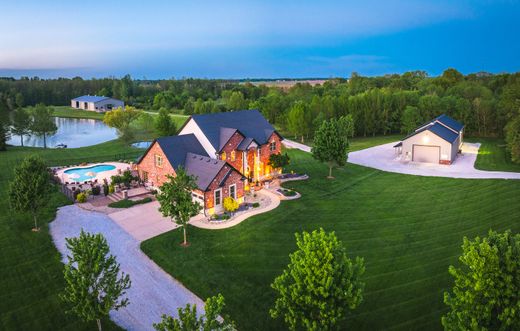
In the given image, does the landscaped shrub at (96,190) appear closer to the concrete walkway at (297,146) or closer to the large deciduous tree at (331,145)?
the large deciduous tree at (331,145)

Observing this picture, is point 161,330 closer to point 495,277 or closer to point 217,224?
point 495,277

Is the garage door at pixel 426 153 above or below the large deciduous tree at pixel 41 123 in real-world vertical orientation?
below

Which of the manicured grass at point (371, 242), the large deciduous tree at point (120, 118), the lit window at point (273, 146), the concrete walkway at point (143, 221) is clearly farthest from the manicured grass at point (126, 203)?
the large deciduous tree at point (120, 118)

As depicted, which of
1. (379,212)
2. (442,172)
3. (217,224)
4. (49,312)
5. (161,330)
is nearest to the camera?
(161,330)

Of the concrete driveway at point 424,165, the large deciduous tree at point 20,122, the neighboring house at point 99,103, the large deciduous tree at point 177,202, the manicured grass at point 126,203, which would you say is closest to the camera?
the large deciduous tree at point 177,202

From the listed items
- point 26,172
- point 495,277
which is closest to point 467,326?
point 495,277

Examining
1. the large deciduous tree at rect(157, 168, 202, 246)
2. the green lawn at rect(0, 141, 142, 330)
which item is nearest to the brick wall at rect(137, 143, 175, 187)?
the green lawn at rect(0, 141, 142, 330)

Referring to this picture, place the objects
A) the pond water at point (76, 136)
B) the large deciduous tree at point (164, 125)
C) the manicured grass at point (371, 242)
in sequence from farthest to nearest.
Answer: the pond water at point (76, 136) < the large deciduous tree at point (164, 125) < the manicured grass at point (371, 242)

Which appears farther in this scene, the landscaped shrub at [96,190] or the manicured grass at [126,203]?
the landscaped shrub at [96,190]
